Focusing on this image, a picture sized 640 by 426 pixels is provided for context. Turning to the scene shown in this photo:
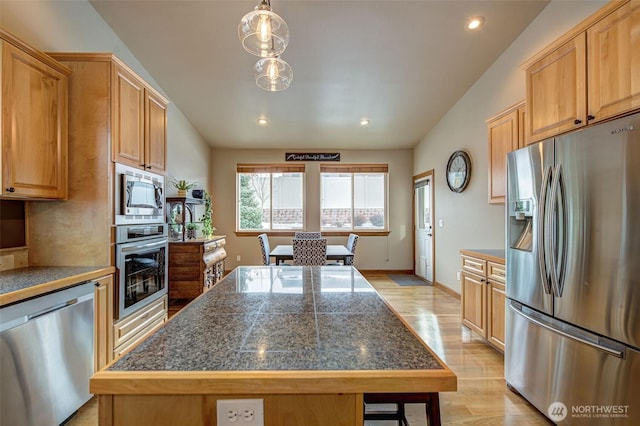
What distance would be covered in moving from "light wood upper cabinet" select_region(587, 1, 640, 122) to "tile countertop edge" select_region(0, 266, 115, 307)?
10.2 feet

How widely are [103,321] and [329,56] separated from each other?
11.0 ft

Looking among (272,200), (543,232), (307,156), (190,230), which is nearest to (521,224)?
(543,232)

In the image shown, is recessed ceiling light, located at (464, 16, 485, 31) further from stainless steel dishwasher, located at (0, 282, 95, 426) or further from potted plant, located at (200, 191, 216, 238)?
potted plant, located at (200, 191, 216, 238)

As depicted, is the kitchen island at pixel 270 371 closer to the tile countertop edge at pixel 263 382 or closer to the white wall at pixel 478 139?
the tile countertop edge at pixel 263 382

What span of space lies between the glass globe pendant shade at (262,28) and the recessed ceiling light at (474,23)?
7.27ft

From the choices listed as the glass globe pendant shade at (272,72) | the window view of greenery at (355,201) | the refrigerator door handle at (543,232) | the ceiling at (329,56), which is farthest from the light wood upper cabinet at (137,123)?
the window view of greenery at (355,201)

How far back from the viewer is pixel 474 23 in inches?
115

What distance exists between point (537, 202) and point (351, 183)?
458cm

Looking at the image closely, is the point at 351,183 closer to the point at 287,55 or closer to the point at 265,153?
the point at 265,153

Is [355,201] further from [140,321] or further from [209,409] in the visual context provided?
[209,409]

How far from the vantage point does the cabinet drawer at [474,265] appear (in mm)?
2723

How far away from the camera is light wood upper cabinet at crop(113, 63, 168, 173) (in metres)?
2.13

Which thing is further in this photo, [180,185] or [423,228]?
[423,228]

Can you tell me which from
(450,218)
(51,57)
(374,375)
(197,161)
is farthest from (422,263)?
(51,57)
